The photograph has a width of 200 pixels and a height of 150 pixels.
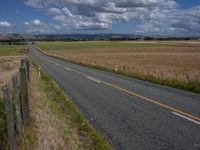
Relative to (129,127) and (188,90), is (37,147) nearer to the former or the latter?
(129,127)

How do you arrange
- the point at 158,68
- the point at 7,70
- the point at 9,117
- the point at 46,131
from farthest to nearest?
the point at 158,68 < the point at 7,70 < the point at 46,131 < the point at 9,117

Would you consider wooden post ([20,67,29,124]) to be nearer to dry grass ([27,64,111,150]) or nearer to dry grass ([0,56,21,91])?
dry grass ([27,64,111,150])

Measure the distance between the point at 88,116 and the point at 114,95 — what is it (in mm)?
3740

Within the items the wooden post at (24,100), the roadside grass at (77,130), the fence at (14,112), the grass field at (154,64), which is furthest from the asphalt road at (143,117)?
the grass field at (154,64)

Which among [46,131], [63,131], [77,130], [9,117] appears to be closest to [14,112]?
[46,131]

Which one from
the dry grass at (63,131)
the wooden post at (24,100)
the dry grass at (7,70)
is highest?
the wooden post at (24,100)

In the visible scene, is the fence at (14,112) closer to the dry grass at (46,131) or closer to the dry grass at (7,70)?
the dry grass at (46,131)

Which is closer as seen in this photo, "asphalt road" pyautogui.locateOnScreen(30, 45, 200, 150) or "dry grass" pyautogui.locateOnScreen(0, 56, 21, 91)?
"asphalt road" pyautogui.locateOnScreen(30, 45, 200, 150)

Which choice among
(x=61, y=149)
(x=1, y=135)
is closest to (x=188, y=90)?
(x=61, y=149)

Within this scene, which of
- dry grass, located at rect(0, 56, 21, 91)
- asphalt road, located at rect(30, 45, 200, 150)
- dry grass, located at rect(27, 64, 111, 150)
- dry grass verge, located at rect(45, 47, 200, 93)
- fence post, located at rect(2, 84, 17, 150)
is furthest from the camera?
dry grass verge, located at rect(45, 47, 200, 93)

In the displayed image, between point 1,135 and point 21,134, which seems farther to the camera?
point 21,134

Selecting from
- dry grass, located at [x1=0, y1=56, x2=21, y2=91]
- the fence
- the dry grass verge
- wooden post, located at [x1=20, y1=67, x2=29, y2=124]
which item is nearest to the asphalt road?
wooden post, located at [x1=20, y1=67, x2=29, y2=124]

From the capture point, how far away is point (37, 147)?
5.51 metres

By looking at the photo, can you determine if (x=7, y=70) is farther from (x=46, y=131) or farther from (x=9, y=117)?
(x=9, y=117)
